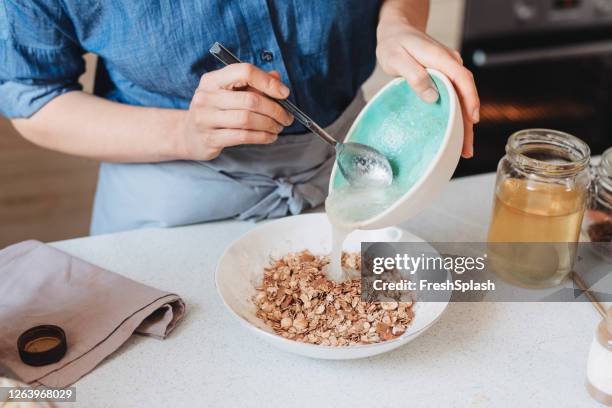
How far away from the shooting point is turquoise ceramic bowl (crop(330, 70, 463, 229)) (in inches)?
32.4

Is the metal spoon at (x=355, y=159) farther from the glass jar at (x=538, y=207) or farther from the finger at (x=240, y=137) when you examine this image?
the glass jar at (x=538, y=207)

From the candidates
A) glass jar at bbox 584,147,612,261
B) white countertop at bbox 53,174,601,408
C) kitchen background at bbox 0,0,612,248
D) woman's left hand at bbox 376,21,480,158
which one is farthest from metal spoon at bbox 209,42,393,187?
kitchen background at bbox 0,0,612,248

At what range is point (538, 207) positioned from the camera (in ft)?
3.21

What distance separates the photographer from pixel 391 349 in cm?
85

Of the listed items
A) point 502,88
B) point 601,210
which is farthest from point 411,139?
point 502,88

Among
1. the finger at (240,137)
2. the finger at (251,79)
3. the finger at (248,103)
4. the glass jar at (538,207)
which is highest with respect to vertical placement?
the finger at (251,79)

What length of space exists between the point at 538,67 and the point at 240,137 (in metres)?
1.70

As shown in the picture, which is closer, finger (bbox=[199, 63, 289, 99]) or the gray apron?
finger (bbox=[199, 63, 289, 99])

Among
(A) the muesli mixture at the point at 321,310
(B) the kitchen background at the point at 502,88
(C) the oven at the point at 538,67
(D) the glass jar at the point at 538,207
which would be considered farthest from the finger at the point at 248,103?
(C) the oven at the point at 538,67

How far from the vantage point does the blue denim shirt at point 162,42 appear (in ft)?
3.57

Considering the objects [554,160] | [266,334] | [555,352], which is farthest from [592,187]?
[266,334]

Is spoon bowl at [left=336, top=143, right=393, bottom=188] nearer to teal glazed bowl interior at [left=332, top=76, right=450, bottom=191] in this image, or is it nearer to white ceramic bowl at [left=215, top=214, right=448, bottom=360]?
teal glazed bowl interior at [left=332, top=76, right=450, bottom=191]

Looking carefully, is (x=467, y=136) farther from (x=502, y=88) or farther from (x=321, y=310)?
(x=502, y=88)

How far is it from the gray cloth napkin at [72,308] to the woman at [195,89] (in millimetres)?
220
